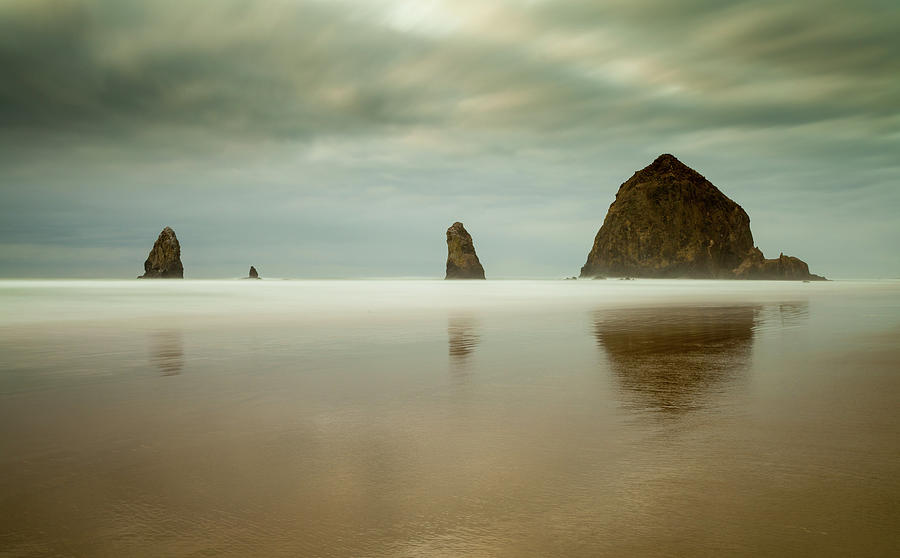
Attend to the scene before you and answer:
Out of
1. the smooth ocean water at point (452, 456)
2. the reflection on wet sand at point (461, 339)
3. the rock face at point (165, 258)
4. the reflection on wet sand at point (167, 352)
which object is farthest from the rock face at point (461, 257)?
the smooth ocean water at point (452, 456)

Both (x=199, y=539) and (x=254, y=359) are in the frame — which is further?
(x=254, y=359)

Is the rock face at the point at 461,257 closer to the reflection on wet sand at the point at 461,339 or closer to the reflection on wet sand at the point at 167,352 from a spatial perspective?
the reflection on wet sand at the point at 461,339

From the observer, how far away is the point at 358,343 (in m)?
15.4

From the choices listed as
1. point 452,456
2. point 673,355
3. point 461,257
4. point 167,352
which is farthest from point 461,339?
point 461,257

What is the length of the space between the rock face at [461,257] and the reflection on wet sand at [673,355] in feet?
532

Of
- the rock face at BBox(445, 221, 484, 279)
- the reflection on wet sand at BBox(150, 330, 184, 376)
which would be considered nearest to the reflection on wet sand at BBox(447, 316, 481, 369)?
the reflection on wet sand at BBox(150, 330, 184, 376)

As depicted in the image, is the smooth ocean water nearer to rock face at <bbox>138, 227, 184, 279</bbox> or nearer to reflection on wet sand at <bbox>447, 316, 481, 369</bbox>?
reflection on wet sand at <bbox>447, 316, 481, 369</bbox>

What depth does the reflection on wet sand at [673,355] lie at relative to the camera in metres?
8.46

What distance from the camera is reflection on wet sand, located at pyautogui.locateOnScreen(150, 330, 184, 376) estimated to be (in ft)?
36.5

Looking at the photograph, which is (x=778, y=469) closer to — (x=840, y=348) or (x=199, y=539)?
(x=199, y=539)

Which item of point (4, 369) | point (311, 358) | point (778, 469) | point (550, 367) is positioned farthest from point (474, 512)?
point (4, 369)

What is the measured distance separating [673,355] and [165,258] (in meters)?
175

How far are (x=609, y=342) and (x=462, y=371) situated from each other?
5899mm

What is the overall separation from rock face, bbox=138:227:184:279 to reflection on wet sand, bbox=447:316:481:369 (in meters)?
162
